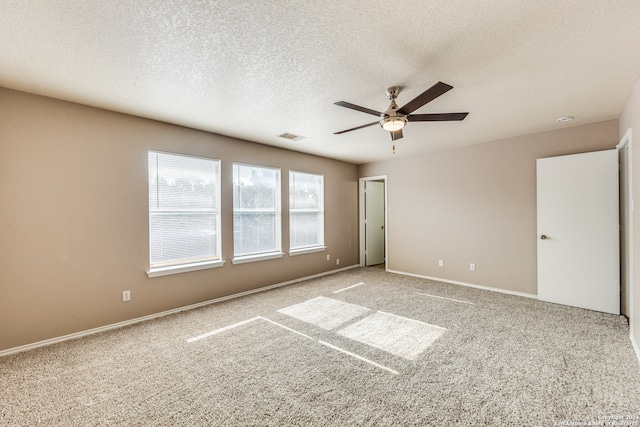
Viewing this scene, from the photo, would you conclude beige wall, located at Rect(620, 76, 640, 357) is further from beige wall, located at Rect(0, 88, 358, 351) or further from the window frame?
beige wall, located at Rect(0, 88, 358, 351)

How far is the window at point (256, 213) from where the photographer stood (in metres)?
4.42

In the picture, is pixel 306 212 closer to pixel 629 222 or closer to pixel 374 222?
pixel 374 222

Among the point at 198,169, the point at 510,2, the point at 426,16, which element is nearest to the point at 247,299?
the point at 198,169

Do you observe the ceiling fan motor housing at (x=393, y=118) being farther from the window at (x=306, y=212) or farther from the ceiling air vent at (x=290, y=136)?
the window at (x=306, y=212)

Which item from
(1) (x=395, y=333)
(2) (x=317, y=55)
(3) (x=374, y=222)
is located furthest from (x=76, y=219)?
(3) (x=374, y=222)

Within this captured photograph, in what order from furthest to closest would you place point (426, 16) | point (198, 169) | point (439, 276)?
point (439, 276), point (198, 169), point (426, 16)

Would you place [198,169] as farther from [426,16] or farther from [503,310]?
[503,310]

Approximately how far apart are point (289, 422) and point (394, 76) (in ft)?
8.95

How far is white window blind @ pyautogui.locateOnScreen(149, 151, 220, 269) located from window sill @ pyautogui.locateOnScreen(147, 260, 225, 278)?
0.24 ft

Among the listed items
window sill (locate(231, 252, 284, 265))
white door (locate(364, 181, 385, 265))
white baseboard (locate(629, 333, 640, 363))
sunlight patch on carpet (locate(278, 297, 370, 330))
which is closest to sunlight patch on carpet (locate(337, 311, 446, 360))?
sunlight patch on carpet (locate(278, 297, 370, 330))

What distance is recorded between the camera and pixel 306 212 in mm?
5594

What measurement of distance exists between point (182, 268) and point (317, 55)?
10.2 ft

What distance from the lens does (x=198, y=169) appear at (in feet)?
13.0

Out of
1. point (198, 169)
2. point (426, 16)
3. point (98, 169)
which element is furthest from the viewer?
point (198, 169)
